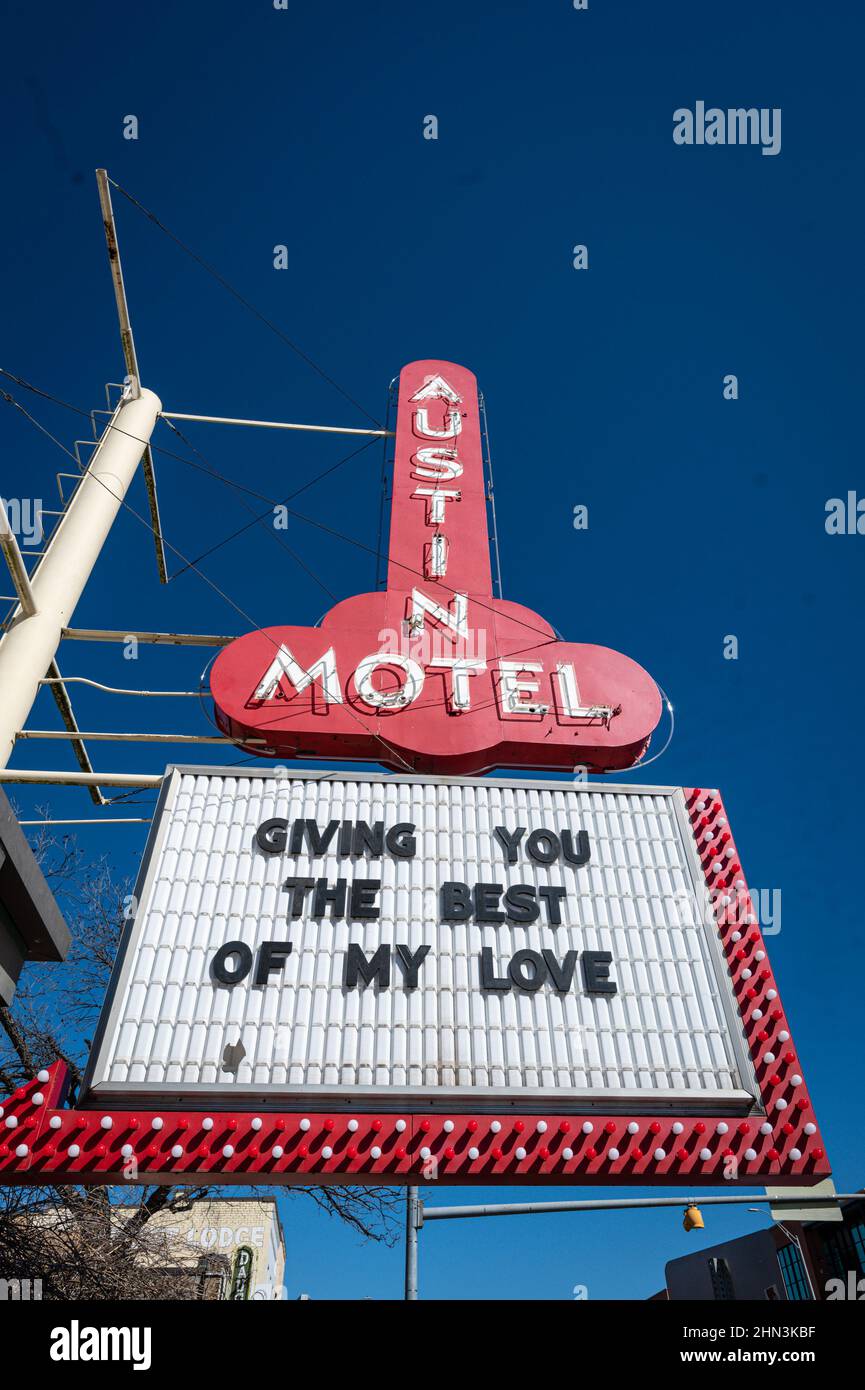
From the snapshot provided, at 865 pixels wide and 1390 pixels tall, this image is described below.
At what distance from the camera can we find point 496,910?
7.20 metres

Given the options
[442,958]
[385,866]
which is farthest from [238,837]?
[442,958]

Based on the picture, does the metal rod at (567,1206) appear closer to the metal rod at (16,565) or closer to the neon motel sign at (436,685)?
the neon motel sign at (436,685)

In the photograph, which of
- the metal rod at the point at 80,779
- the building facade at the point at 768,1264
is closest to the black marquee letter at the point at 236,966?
the metal rod at the point at 80,779

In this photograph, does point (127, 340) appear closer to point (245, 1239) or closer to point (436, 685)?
point (436, 685)

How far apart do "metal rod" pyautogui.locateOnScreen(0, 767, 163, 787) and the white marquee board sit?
318mm

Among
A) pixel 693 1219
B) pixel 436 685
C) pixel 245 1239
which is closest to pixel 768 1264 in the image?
pixel 693 1219

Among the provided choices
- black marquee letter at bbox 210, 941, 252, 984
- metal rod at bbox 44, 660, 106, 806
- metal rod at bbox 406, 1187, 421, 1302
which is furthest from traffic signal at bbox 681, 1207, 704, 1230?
metal rod at bbox 44, 660, 106, 806

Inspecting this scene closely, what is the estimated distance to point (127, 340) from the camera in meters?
9.92

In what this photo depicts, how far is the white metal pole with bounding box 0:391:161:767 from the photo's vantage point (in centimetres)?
761

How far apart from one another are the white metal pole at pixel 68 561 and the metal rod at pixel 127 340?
320 millimetres

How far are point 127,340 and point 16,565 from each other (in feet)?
12.8

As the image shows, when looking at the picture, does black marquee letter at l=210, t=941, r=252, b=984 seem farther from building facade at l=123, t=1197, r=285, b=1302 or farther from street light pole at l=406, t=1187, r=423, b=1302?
building facade at l=123, t=1197, r=285, b=1302

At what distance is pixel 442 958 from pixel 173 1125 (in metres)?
2.29
